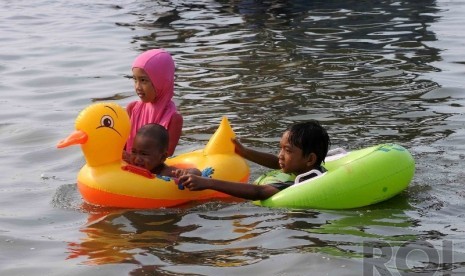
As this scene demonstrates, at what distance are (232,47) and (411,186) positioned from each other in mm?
6360

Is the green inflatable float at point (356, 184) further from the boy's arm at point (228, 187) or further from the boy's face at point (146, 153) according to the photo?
the boy's face at point (146, 153)

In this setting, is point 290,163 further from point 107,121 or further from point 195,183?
point 107,121

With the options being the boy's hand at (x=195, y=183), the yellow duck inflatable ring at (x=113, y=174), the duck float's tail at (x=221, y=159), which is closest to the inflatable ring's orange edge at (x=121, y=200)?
the yellow duck inflatable ring at (x=113, y=174)

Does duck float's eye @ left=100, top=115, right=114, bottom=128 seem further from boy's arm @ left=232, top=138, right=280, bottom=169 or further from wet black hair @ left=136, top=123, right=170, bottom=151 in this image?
boy's arm @ left=232, top=138, right=280, bottom=169

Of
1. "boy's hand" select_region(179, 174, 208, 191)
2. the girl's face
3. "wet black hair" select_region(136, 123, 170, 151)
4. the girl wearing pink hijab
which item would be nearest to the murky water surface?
"boy's hand" select_region(179, 174, 208, 191)

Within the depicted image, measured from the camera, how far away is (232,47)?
12656 mm

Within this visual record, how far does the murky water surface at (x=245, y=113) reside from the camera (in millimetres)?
5109

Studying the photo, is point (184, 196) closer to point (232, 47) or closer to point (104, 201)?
point (104, 201)

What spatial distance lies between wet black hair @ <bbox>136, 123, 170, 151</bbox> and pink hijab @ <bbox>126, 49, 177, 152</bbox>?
407mm

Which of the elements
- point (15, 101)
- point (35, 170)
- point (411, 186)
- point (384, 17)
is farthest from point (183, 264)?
point (384, 17)

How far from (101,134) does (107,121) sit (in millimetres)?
107

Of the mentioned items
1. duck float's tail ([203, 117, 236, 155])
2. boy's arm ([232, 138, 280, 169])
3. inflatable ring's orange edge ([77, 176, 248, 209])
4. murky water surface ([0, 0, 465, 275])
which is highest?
duck float's tail ([203, 117, 236, 155])

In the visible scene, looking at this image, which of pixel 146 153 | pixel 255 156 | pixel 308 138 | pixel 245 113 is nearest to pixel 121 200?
pixel 146 153

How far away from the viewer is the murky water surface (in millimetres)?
5109
